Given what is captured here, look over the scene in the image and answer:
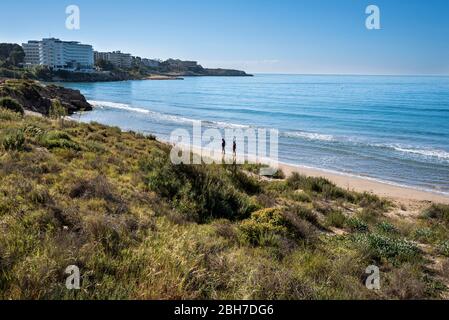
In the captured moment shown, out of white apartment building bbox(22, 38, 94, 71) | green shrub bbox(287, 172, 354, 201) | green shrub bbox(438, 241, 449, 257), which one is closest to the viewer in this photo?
green shrub bbox(438, 241, 449, 257)

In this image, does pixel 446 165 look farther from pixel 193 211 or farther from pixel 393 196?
pixel 193 211

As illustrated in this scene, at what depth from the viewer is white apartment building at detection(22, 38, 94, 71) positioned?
6235 inches

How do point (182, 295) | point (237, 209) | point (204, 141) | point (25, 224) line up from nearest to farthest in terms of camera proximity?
point (182, 295) → point (25, 224) → point (237, 209) → point (204, 141)

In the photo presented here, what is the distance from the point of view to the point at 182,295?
155 inches

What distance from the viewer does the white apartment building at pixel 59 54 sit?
158375mm

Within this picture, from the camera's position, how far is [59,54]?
161500mm

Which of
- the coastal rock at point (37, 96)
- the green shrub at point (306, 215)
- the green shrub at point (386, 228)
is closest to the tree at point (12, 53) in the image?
the coastal rock at point (37, 96)

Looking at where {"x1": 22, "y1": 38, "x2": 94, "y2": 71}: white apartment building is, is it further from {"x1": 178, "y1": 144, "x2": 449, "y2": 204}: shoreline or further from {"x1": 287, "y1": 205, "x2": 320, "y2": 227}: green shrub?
{"x1": 287, "y1": 205, "x2": 320, "y2": 227}: green shrub

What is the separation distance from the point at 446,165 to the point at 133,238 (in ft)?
87.3

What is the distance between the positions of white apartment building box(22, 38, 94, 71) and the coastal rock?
105 metres
